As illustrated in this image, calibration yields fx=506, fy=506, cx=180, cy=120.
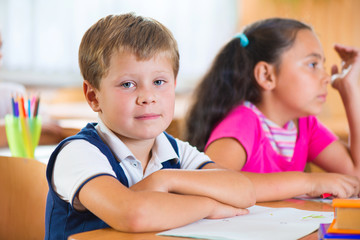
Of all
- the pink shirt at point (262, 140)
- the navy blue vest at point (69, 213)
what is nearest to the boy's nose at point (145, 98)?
the navy blue vest at point (69, 213)

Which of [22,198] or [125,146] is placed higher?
[125,146]

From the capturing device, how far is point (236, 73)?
5.34ft

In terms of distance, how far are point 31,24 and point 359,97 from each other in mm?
2494

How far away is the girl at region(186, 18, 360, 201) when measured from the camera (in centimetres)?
154

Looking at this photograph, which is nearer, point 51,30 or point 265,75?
point 265,75

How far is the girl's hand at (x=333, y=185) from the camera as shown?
1.11 metres

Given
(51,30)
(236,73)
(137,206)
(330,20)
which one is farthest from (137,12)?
(137,206)

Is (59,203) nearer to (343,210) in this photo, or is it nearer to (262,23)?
(343,210)

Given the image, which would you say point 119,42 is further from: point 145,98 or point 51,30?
point 51,30

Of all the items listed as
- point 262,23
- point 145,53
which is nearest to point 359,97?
point 262,23

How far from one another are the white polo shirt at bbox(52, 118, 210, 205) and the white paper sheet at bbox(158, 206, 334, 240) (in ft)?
0.58

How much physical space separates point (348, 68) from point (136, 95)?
1.06 metres

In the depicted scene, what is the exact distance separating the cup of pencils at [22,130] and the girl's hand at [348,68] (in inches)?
39.5

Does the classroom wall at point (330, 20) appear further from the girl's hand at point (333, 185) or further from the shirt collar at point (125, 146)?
the shirt collar at point (125, 146)
